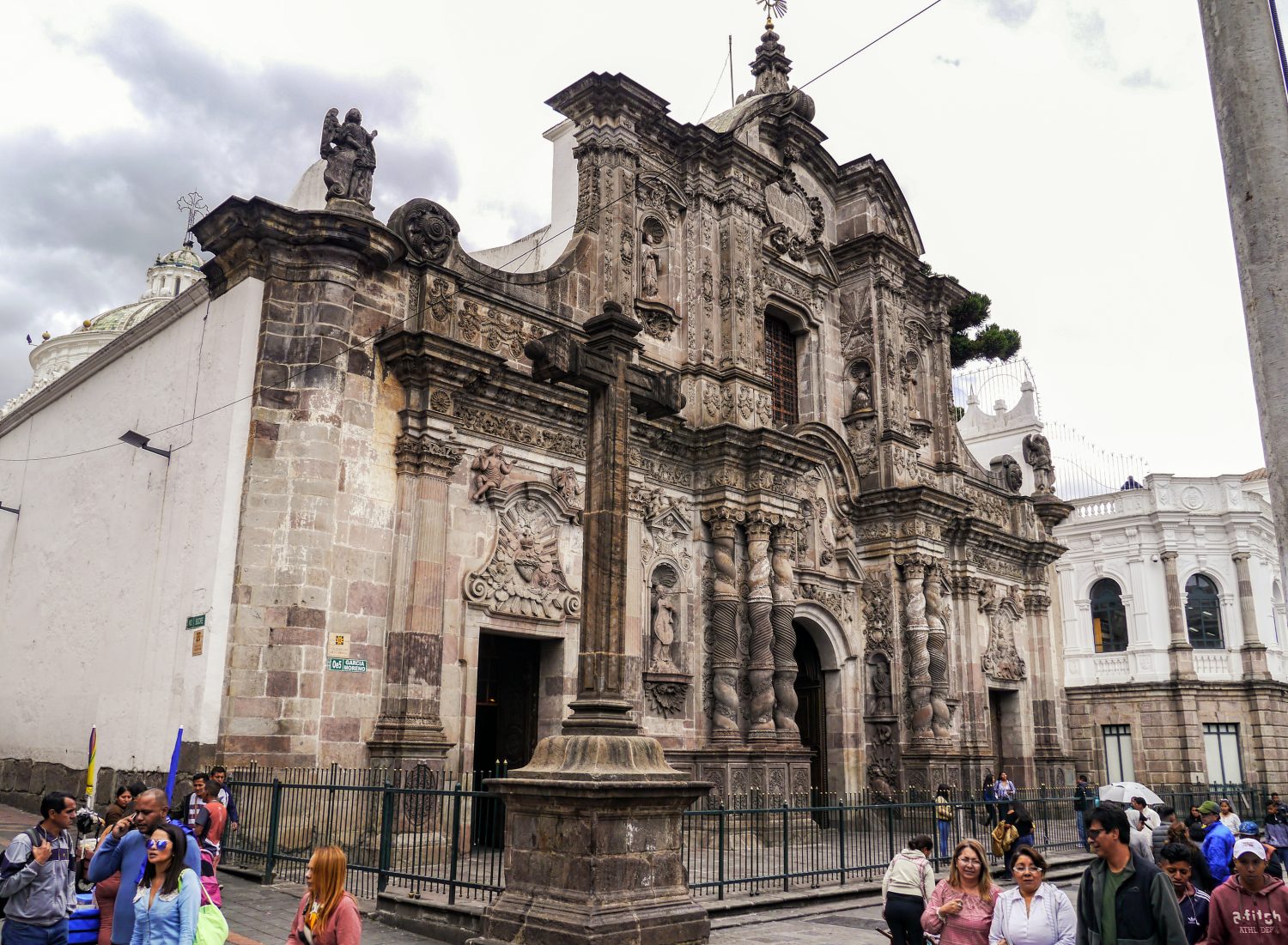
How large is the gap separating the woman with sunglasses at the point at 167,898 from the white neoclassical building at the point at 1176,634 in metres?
29.7

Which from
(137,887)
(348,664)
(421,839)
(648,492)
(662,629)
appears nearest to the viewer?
(137,887)

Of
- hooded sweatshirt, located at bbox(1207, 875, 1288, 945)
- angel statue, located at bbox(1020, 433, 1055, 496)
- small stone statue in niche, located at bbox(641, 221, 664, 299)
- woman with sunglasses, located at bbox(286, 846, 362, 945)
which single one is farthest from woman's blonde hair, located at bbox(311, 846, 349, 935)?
angel statue, located at bbox(1020, 433, 1055, 496)

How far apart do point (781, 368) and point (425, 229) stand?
9.63 metres

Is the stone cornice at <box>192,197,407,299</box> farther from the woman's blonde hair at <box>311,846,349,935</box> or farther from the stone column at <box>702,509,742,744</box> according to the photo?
the woman's blonde hair at <box>311,846,349,935</box>

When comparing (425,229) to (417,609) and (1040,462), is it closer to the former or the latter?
(417,609)

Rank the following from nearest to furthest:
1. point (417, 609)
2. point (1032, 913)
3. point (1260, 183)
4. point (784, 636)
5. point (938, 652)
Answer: point (1260, 183), point (1032, 913), point (417, 609), point (784, 636), point (938, 652)

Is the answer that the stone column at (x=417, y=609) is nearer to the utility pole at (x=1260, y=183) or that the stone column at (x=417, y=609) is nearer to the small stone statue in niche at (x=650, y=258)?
the small stone statue in niche at (x=650, y=258)

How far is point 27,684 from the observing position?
17.5 m

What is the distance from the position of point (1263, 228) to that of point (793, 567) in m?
15.2

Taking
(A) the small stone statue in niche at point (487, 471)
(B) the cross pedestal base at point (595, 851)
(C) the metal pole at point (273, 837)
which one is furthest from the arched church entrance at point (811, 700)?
(B) the cross pedestal base at point (595, 851)

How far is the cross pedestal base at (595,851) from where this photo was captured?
7883mm

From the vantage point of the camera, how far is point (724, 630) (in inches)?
699

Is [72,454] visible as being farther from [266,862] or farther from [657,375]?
[657,375]

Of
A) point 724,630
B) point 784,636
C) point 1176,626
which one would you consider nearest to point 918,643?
point 784,636
